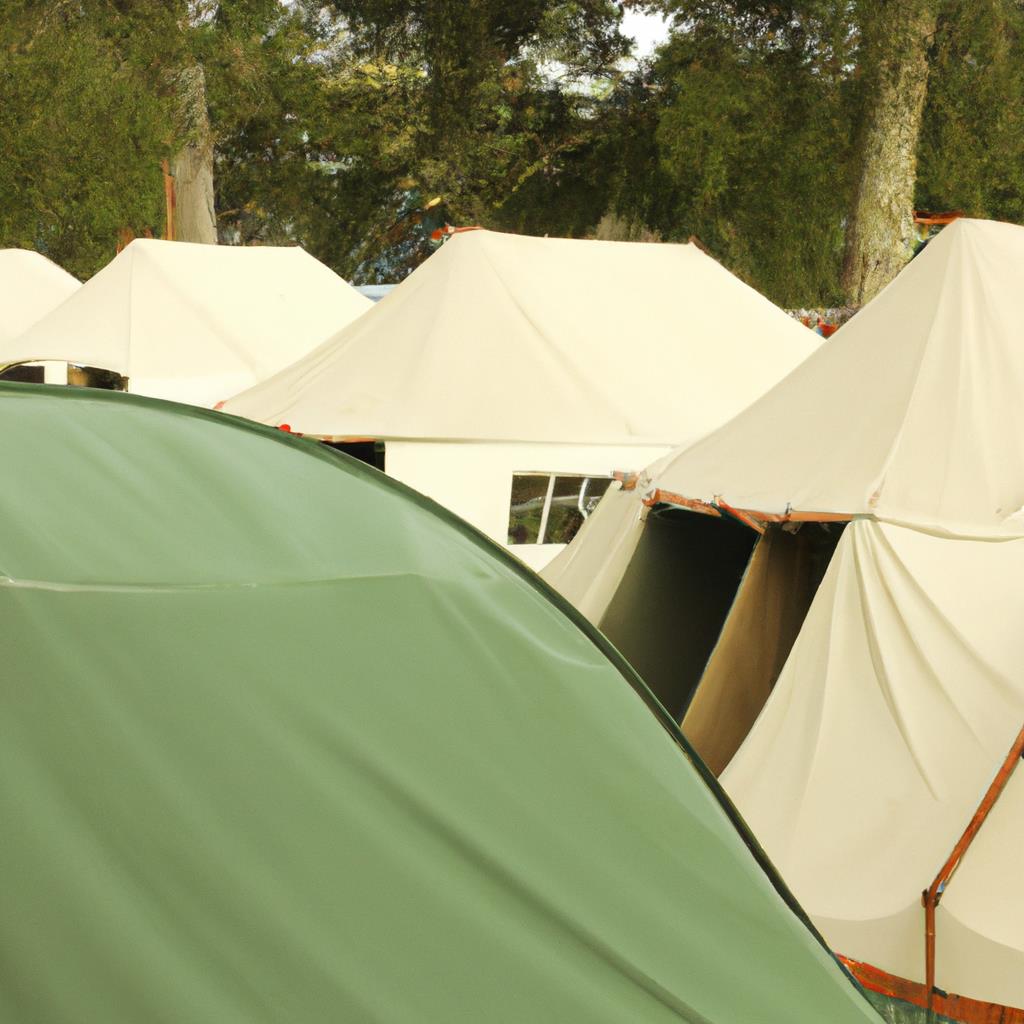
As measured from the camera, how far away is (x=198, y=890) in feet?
6.95

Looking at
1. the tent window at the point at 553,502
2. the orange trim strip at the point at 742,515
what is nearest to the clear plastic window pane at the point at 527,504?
the tent window at the point at 553,502

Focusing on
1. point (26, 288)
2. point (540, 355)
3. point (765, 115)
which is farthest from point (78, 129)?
point (540, 355)

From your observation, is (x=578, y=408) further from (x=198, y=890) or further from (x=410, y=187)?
(x=410, y=187)

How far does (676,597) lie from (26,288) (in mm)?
15531

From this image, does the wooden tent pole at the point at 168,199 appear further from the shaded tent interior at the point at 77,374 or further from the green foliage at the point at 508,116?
the shaded tent interior at the point at 77,374

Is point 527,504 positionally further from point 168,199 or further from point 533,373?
point 168,199

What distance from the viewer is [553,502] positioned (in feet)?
35.6

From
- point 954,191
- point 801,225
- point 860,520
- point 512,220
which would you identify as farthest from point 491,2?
point 860,520

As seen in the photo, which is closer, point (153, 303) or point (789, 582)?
point (789, 582)

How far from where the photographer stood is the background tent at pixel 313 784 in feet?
6.87

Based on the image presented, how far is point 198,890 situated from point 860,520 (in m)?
3.66

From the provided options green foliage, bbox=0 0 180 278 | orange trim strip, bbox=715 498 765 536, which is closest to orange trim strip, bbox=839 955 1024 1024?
orange trim strip, bbox=715 498 765 536

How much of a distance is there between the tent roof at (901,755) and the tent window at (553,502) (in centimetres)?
544

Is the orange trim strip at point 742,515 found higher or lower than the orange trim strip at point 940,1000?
higher
